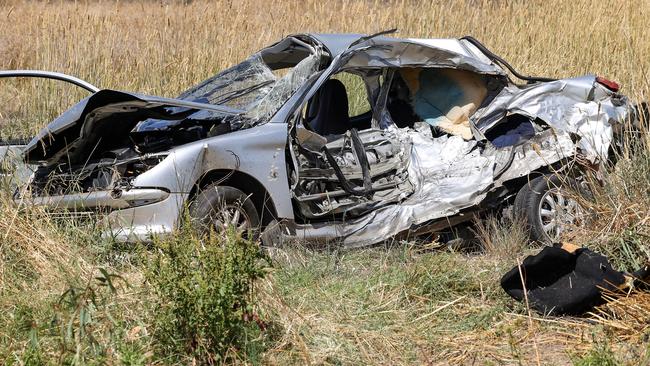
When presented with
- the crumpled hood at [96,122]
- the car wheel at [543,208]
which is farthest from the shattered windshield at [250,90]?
the car wheel at [543,208]

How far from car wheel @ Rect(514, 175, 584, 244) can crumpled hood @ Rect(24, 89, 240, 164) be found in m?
2.53

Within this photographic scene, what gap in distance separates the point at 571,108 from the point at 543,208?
0.98 meters

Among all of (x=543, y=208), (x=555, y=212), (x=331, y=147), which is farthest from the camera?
(x=331, y=147)

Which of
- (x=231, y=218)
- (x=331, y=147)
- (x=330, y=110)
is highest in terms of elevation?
(x=330, y=110)

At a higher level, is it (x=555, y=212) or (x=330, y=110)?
(x=330, y=110)

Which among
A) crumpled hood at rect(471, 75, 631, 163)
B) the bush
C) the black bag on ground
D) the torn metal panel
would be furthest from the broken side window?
the bush

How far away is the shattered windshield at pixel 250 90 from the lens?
7.70 metres

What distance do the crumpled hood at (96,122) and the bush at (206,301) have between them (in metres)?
2.22

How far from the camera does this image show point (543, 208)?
790 cm

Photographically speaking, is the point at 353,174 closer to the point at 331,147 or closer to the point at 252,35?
the point at 331,147

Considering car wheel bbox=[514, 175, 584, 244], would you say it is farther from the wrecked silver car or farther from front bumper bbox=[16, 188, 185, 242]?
front bumper bbox=[16, 188, 185, 242]

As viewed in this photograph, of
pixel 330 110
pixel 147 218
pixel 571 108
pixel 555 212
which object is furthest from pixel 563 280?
pixel 330 110

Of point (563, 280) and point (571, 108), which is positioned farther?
point (571, 108)

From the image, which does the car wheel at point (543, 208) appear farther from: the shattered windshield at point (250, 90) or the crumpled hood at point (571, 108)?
the shattered windshield at point (250, 90)
